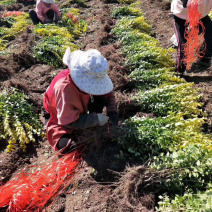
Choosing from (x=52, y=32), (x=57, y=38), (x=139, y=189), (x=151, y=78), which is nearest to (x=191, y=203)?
(x=139, y=189)

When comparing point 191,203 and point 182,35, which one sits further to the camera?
point 182,35

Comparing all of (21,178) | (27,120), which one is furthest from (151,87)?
(21,178)

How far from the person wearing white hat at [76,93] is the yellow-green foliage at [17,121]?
1.84 ft

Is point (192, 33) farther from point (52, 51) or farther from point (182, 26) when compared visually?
point (52, 51)

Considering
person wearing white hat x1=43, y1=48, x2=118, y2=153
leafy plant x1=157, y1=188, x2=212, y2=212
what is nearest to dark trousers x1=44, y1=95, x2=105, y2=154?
person wearing white hat x1=43, y1=48, x2=118, y2=153

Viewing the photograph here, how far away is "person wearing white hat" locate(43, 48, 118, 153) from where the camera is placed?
83.7 inches

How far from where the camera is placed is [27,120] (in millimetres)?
3346

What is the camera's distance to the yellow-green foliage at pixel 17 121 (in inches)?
120

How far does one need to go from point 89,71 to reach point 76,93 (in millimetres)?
360

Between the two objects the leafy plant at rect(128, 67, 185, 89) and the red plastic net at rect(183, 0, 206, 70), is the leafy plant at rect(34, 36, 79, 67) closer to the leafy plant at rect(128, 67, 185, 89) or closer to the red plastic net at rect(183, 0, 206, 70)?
the leafy plant at rect(128, 67, 185, 89)

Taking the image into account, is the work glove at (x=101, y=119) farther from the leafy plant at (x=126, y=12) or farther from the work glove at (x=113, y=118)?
the leafy plant at (x=126, y=12)

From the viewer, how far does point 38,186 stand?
94.9 inches

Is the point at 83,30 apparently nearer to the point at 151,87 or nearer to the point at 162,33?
the point at 162,33

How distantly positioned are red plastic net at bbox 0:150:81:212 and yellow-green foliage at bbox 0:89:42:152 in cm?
53
